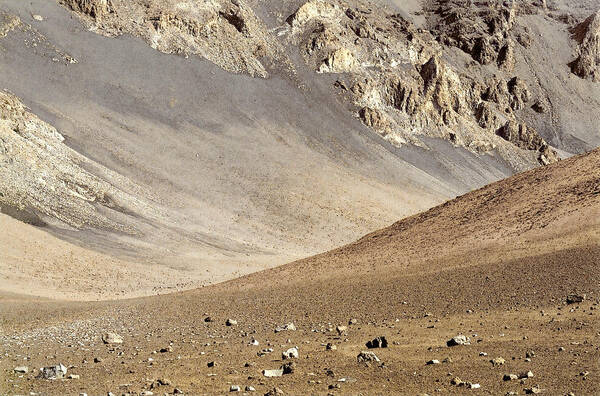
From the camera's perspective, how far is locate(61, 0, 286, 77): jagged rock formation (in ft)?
310

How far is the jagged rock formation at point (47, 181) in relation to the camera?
147ft

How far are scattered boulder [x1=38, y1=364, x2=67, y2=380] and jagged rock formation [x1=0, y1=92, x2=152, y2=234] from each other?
33.4m

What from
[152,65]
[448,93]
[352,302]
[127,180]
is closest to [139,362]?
[352,302]

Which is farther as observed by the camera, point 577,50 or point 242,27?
point 577,50

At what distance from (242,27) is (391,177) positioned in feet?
131

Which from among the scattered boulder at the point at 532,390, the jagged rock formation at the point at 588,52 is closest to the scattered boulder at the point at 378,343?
the scattered boulder at the point at 532,390

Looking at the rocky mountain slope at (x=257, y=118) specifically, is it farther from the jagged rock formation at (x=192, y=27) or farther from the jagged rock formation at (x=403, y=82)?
the jagged rock formation at (x=403, y=82)

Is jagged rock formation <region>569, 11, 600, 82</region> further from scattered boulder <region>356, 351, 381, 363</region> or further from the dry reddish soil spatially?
scattered boulder <region>356, 351, 381, 363</region>

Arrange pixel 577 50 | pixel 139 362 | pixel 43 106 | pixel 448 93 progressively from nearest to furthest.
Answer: pixel 139 362
pixel 43 106
pixel 448 93
pixel 577 50

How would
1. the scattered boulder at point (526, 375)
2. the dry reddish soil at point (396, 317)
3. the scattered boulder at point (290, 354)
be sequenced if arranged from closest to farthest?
the scattered boulder at point (526, 375) → the dry reddish soil at point (396, 317) → the scattered boulder at point (290, 354)

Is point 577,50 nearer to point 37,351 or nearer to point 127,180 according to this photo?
point 127,180

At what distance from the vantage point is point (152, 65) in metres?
91.3

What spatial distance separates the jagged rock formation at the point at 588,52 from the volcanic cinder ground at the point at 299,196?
30.0 inches

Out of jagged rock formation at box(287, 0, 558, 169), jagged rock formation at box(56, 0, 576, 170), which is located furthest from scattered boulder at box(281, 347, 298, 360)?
jagged rock formation at box(287, 0, 558, 169)
